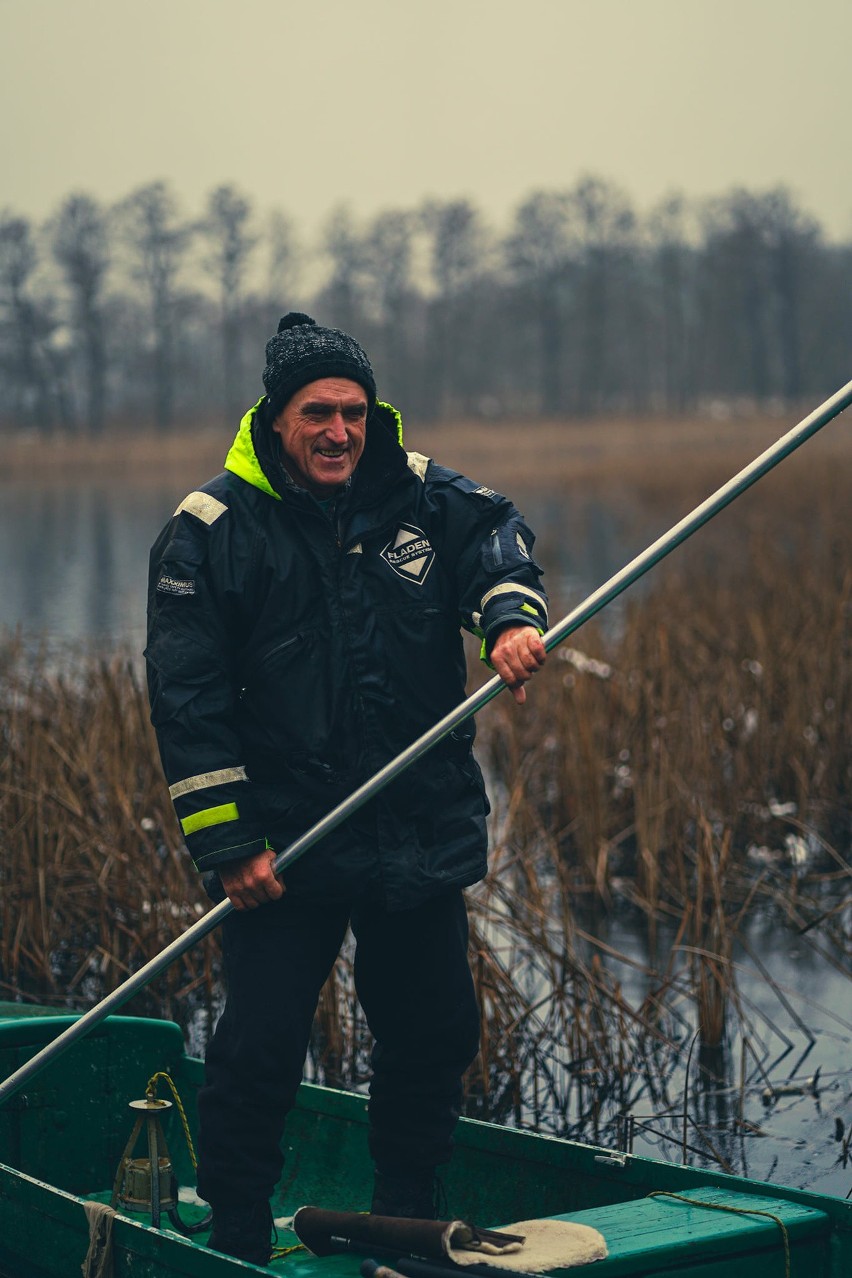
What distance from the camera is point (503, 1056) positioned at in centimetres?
497

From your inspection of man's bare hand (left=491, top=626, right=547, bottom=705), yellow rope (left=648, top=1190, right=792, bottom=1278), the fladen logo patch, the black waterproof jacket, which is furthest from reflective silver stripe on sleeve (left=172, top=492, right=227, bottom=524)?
yellow rope (left=648, top=1190, right=792, bottom=1278)

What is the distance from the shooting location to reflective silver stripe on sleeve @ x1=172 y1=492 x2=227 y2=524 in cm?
309

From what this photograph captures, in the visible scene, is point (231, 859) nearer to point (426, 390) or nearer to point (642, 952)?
point (642, 952)

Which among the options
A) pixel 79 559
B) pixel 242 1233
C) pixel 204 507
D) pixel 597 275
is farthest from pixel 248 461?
pixel 597 275

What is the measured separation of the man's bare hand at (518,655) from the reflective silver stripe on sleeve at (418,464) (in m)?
0.42

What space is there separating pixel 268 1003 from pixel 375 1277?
544 mm

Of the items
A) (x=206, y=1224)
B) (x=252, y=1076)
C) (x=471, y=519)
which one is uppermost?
(x=471, y=519)

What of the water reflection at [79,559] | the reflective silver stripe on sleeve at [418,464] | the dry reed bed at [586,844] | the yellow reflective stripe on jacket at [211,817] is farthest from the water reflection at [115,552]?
the yellow reflective stripe on jacket at [211,817]

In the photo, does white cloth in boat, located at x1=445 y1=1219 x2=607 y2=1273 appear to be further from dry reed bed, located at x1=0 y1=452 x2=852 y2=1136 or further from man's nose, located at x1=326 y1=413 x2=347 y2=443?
dry reed bed, located at x1=0 y1=452 x2=852 y2=1136

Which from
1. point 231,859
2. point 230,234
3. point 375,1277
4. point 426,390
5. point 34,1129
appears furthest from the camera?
point 426,390

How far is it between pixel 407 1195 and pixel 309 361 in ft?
5.51

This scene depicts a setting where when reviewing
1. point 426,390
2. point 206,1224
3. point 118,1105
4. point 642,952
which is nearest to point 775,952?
point 642,952

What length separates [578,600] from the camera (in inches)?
528

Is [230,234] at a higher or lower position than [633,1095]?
higher
